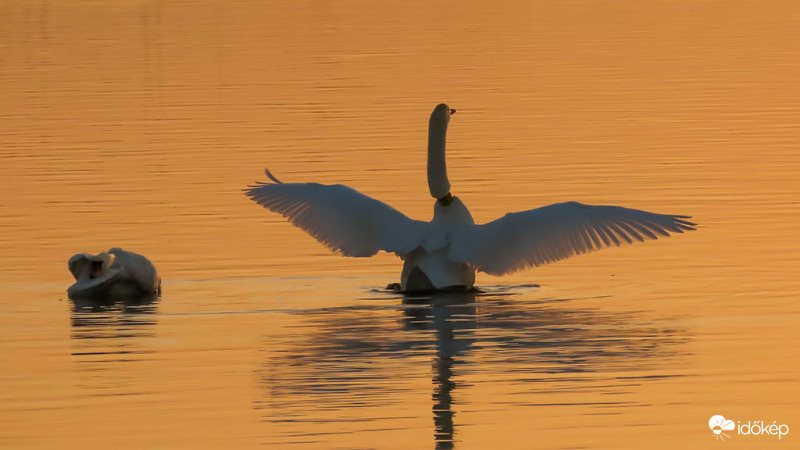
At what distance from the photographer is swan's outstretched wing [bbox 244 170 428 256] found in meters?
16.8

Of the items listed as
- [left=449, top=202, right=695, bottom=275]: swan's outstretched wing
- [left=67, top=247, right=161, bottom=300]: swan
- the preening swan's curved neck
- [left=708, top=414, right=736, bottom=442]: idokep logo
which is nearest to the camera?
[left=708, top=414, right=736, bottom=442]: idokep logo

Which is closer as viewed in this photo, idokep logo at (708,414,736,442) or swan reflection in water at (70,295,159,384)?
idokep logo at (708,414,736,442)

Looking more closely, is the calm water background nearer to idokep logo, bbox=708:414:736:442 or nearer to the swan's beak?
idokep logo, bbox=708:414:736:442

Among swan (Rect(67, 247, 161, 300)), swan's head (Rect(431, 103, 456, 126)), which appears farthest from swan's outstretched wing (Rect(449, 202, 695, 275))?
swan (Rect(67, 247, 161, 300))

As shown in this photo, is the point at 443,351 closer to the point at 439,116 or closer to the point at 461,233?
the point at 461,233

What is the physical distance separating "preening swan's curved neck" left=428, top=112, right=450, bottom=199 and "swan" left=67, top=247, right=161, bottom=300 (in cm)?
250

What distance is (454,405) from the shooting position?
39.2 ft

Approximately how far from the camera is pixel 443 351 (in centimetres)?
1384

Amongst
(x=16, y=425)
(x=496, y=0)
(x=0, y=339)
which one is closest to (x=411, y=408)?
(x=16, y=425)

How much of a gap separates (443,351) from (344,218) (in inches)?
148

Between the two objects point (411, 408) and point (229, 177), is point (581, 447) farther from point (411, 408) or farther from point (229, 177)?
point (229, 177)

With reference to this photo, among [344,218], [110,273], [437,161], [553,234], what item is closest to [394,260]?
[344,218]

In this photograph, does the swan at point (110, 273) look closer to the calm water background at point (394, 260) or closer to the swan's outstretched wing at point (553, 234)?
the calm water background at point (394, 260)

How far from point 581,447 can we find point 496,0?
5728 cm
